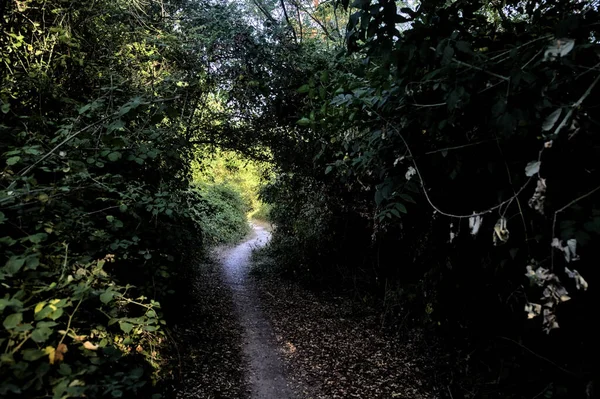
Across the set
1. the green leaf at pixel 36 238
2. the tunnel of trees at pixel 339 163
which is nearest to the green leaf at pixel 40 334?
the tunnel of trees at pixel 339 163

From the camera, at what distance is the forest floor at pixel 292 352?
416 centimetres

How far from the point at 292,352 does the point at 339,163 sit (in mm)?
3104

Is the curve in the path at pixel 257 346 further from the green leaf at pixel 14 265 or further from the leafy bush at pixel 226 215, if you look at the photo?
the leafy bush at pixel 226 215

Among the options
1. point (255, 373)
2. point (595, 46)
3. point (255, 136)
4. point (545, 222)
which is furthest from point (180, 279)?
point (595, 46)

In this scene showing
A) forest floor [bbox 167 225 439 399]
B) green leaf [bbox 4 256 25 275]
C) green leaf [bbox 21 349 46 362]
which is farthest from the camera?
forest floor [bbox 167 225 439 399]

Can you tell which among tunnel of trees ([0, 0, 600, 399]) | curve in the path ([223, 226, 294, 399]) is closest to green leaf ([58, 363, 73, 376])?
tunnel of trees ([0, 0, 600, 399])

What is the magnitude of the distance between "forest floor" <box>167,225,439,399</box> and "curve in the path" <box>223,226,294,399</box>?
0.01 meters

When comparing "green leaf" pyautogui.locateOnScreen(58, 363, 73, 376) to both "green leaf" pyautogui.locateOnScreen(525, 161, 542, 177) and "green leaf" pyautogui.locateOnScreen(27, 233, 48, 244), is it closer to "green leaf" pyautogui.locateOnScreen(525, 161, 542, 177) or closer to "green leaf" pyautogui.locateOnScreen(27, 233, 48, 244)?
"green leaf" pyautogui.locateOnScreen(27, 233, 48, 244)

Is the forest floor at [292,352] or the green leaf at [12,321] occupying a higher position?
the green leaf at [12,321]

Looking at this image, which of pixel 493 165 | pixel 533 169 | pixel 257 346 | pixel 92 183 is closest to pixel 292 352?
pixel 257 346

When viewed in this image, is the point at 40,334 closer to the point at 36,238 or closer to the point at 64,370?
the point at 64,370

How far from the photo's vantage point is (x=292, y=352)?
517cm

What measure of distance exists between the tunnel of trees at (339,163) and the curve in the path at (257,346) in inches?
51.9

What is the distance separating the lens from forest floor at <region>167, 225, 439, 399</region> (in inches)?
164
